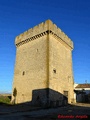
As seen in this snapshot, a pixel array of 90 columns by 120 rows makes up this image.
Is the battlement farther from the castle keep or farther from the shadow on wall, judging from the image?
the shadow on wall

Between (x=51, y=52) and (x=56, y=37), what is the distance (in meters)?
2.71

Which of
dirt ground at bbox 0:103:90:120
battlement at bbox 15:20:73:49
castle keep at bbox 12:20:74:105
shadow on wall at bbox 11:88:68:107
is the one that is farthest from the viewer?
battlement at bbox 15:20:73:49

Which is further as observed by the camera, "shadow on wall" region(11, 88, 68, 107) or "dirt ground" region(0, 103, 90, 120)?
"shadow on wall" region(11, 88, 68, 107)

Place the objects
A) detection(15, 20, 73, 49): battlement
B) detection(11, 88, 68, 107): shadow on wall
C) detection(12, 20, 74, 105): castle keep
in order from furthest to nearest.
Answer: detection(15, 20, 73, 49): battlement < detection(12, 20, 74, 105): castle keep < detection(11, 88, 68, 107): shadow on wall

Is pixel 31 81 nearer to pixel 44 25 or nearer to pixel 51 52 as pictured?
pixel 51 52

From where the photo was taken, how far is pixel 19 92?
20.6 m

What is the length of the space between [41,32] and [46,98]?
8.07 meters

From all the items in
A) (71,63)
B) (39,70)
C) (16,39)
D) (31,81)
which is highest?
(16,39)

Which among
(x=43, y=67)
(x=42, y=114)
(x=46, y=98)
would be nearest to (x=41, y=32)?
(x=43, y=67)

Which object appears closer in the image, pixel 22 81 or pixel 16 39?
pixel 22 81

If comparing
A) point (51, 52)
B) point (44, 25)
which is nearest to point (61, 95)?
point (51, 52)

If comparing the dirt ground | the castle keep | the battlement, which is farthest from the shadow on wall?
the battlement

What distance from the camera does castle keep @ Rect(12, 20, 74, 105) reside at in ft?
58.0

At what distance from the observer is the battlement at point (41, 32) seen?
62.9 feet
